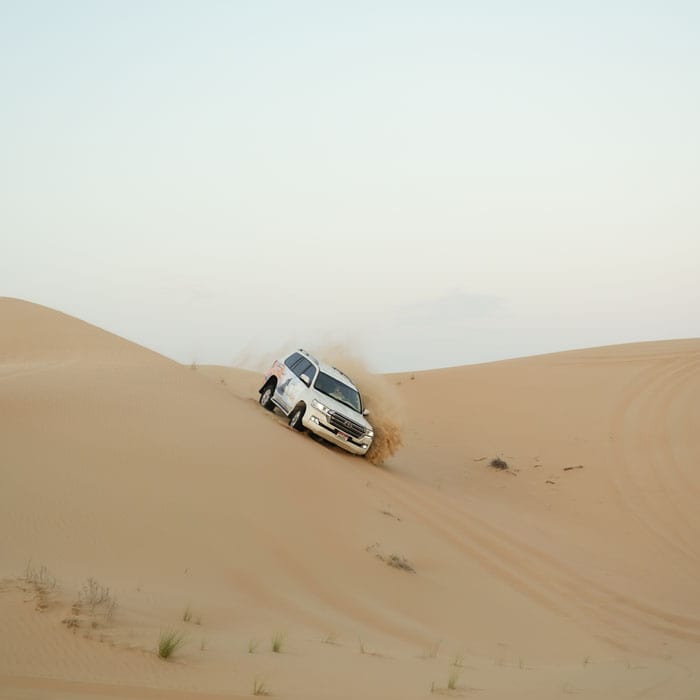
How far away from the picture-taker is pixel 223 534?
10664 millimetres

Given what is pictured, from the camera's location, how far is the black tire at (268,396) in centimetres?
1978

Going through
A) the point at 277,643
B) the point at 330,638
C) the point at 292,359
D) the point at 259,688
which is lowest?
the point at 259,688

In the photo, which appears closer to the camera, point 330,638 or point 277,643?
point 277,643

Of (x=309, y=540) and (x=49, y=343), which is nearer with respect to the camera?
(x=309, y=540)

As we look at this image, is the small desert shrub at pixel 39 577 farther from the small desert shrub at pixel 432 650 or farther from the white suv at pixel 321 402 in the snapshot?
the white suv at pixel 321 402

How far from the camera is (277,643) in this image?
717cm

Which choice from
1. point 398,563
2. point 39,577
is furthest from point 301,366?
point 39,577

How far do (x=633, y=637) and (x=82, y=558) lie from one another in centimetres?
773

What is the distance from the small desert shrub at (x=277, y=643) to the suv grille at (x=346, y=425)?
33.2 ft

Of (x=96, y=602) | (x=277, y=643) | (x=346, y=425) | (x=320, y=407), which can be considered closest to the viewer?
(x=96, y=602)

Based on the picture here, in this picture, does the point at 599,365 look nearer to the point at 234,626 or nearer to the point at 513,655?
the point at 513,655

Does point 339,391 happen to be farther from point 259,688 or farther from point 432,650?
point 259,688

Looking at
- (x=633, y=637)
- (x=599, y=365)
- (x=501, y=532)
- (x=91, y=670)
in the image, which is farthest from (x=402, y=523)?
(x=599, y=365)

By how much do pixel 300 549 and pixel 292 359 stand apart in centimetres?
882
